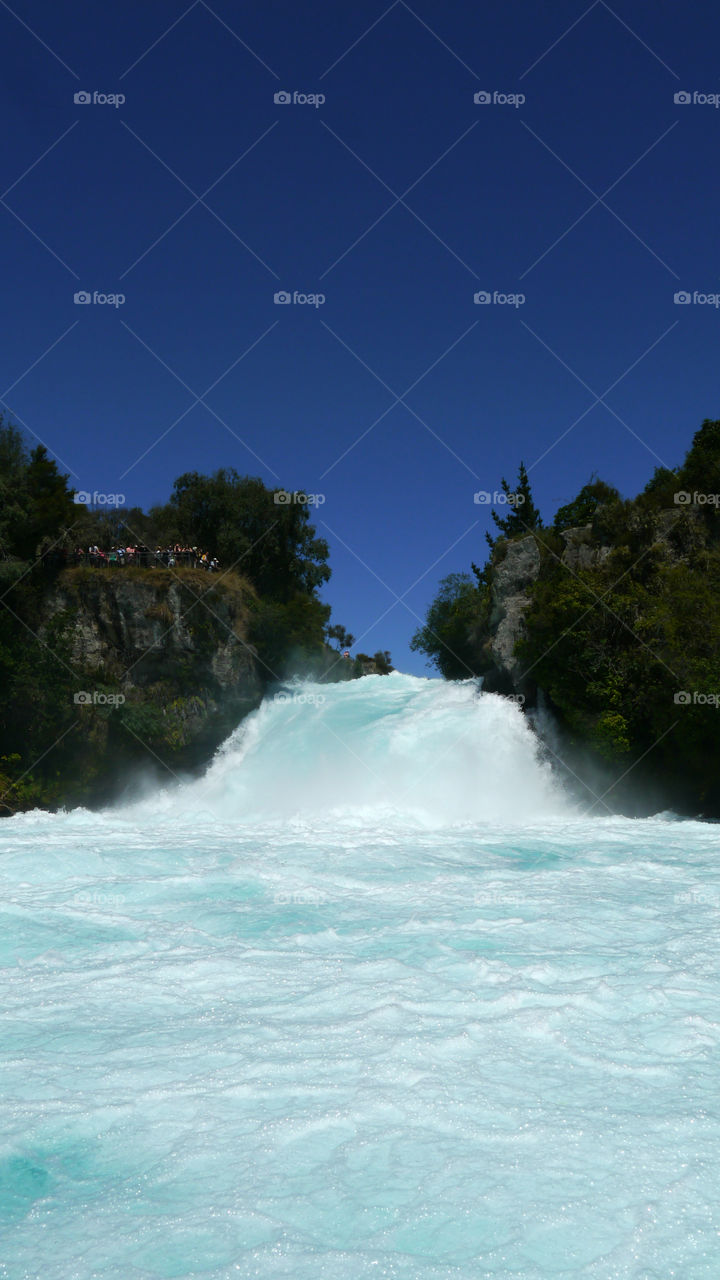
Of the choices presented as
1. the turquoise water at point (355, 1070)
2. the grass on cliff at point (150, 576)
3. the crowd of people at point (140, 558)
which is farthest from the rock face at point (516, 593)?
the turquoise water at point (355, 1070)

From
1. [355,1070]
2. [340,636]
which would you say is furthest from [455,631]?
[355,1070]

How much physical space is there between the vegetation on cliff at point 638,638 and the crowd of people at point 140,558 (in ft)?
41.0

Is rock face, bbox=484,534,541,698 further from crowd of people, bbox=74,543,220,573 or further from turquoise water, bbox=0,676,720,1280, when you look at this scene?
turquoise water, bbox=0,676,720,1280

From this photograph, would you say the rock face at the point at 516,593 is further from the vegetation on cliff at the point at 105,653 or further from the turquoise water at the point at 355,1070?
the turquoise water at the point at 355,1070

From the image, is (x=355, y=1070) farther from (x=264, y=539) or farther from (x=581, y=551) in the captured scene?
(x=264, y=539)

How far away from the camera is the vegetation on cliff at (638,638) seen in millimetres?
20281

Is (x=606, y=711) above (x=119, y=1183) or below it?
above

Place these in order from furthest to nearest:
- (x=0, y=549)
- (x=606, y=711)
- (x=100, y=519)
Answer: (x=100, y=519), (x=0, y=549), (x=606, y=711)

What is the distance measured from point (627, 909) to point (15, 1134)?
22.8ft

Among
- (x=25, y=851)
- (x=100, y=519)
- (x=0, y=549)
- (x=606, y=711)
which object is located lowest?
(x=25, y=851)

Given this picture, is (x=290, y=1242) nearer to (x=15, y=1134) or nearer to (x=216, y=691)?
(x=15, y=1134)

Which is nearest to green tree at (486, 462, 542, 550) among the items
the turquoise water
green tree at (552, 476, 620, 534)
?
green tree at (552, 476, 620, 534)

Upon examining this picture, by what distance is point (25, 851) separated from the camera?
1168 centimetres

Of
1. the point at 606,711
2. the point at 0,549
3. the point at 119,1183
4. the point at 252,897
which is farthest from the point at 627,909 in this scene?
the point at 0,549
